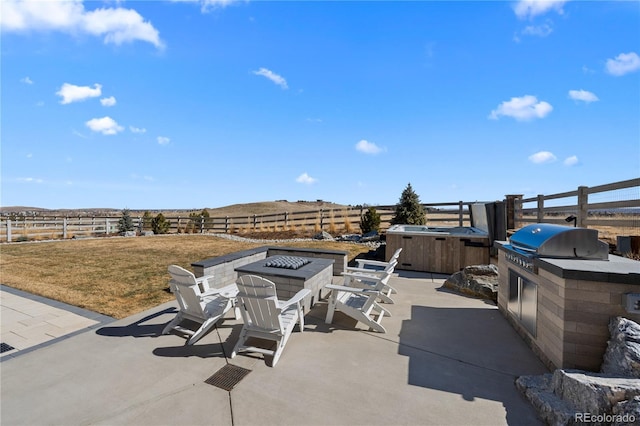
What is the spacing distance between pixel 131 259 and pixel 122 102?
17.3 feet

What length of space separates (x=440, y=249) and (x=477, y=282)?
5.94 feet

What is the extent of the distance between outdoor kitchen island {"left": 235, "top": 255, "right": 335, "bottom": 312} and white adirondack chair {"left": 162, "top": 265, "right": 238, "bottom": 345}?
0.52 m

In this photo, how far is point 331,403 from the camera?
2.29 m

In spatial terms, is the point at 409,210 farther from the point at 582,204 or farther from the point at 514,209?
the point at 582,204

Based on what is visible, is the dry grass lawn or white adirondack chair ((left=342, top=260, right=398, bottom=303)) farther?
the dry grass lawn

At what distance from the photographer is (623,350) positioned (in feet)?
6.98

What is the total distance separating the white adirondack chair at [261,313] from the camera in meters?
2.99

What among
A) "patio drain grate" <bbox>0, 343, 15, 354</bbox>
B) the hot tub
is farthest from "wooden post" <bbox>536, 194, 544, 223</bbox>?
"patio drain grate" <bbox>0, 343, 15, 354</bbox>

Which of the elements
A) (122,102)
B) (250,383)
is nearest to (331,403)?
(250,383)

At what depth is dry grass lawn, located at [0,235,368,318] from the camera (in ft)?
16.1

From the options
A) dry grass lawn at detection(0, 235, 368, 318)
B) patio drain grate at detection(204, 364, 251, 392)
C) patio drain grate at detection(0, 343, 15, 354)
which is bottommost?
patio drain grate at detection(0, 343, 15, 354)

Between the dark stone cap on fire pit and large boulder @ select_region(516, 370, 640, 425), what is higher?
the dark stone cap on fire pit

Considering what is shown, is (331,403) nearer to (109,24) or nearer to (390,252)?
(390,252)

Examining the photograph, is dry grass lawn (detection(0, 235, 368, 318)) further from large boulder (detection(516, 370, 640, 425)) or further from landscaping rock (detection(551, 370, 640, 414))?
landscaping rock (detection(551, 370, 640, 414))
